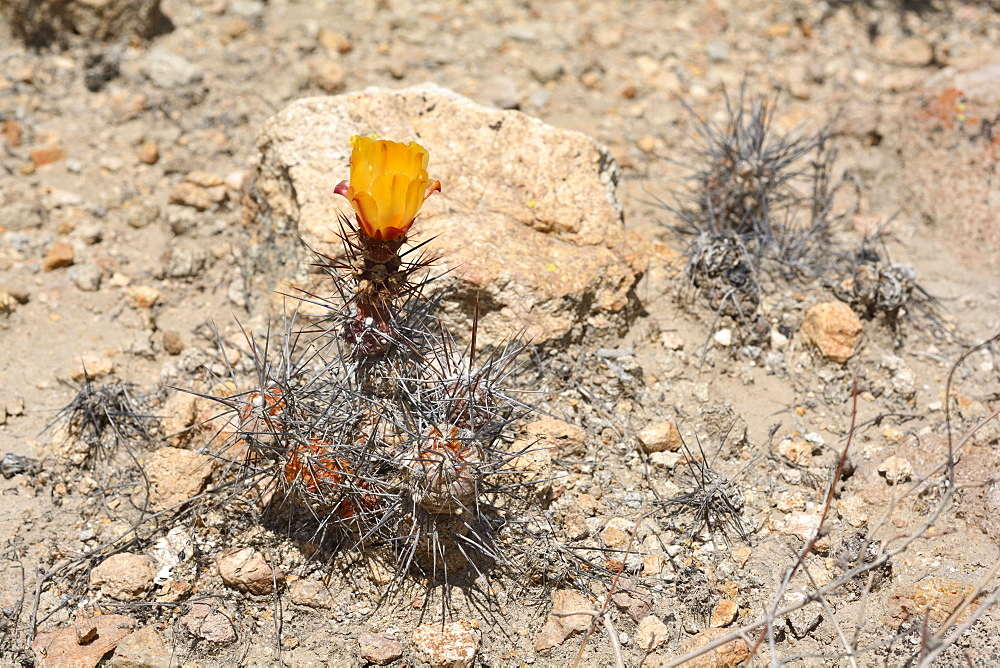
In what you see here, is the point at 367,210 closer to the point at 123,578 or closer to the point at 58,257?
the point at 123,578

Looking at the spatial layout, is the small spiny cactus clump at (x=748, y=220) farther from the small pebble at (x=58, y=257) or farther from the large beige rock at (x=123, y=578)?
the small pebble at (x=58, y=257)

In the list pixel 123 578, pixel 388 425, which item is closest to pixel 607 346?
pixel 388 425

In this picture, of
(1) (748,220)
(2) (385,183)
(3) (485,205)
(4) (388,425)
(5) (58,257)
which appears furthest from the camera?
(1) (748,220)

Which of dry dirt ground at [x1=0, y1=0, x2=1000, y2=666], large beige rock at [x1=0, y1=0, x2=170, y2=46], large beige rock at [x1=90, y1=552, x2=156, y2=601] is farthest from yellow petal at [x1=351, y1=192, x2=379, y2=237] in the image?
large beige rock at [x1=0, y1=0, x2=170, y2=46]

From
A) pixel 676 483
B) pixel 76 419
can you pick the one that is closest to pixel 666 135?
pixel 676 483

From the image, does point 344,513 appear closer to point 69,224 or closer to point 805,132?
point 69,224

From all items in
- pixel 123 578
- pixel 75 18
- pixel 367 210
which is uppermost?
pixel 75 18

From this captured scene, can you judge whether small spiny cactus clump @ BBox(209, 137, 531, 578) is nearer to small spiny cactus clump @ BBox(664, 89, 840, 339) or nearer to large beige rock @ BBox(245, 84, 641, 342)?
large beige rock @ BBox(245, 84, 641, 342)
